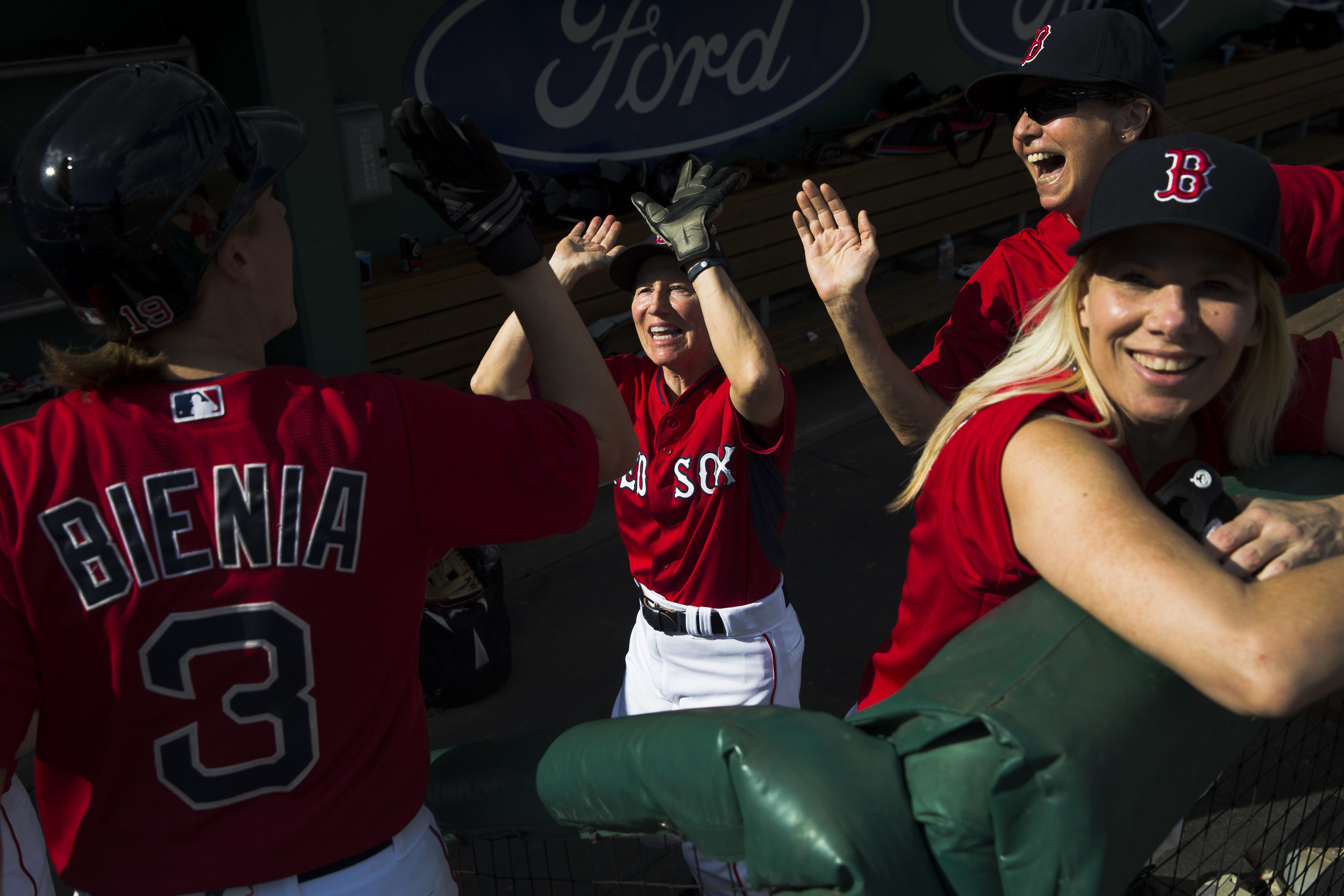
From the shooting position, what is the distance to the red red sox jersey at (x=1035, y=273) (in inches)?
94.3

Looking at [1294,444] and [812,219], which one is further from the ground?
[812,219]

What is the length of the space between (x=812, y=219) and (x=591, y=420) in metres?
1.10

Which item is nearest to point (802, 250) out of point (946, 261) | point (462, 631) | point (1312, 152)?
point (946, 261)

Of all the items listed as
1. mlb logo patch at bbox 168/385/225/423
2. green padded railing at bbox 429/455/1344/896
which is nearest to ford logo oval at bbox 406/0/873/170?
mlb logo patch at bbox 168/385/225/423

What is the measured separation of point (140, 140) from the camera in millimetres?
1337

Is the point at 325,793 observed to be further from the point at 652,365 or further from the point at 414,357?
the point at 414,357

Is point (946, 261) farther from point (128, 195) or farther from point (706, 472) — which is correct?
point (128, 195)

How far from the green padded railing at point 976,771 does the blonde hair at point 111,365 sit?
814 millimetres

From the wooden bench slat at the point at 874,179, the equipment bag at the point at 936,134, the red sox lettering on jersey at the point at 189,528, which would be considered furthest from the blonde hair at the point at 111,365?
the equipment bag at the point at 936,134

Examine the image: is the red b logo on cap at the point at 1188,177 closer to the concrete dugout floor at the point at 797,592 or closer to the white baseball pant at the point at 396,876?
the white baseball pant at the point at 396,876

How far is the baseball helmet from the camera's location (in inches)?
51.9

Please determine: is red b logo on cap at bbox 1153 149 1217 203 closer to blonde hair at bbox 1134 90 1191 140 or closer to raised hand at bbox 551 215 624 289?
blonde hair at bbox 1134 90 1191 140

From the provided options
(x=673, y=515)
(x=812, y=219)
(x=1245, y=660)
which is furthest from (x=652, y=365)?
(x=1245, y=660)

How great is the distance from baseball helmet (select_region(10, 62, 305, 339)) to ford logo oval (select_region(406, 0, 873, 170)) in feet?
13.4
